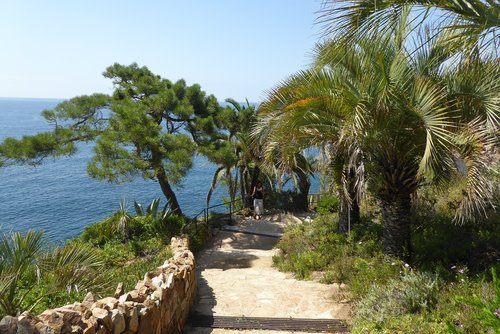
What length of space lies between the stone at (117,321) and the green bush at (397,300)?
2977mm

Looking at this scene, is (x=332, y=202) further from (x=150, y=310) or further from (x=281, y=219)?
(x=150, y=310)

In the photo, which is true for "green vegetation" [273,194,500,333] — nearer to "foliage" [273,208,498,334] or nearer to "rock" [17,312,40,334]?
"foliage" [273,208,498,334]

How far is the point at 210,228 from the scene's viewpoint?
1348cm

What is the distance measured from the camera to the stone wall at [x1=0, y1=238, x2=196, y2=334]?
3.40 meters

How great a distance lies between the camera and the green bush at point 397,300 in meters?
5.40

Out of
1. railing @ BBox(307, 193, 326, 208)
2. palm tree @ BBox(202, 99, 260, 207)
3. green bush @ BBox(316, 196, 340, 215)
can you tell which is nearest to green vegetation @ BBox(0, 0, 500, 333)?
green bush @ BBox(316, 196, 340, 215)

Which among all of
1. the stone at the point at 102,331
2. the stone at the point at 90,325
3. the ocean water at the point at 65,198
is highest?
the stone at the point at 90,325

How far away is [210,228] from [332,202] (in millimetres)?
4032

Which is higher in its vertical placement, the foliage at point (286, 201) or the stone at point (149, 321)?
the stone at point (149, 321)

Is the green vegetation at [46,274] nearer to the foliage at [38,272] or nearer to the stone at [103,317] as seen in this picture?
the foliage at [38,272]

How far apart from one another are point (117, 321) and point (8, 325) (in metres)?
1.19

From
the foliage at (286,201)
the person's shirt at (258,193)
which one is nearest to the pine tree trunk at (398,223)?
the person's shirt at (258,193)

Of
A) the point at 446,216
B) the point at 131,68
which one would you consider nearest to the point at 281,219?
the point at 446,216

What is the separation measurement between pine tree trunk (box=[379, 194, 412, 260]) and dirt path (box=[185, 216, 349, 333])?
4.31 ft
